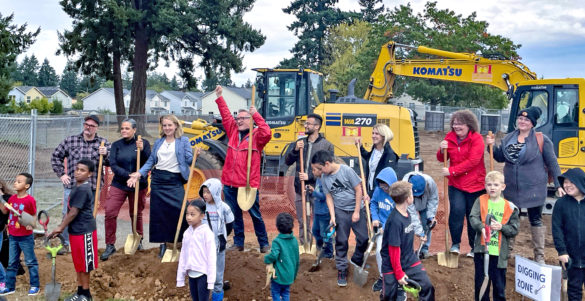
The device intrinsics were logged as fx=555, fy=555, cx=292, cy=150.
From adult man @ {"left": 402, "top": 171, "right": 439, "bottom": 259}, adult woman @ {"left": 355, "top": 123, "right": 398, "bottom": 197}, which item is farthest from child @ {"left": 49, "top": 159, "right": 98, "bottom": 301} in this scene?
adult man @ {"left": 402, "top": 171, "right": 439, "bottom": 259}

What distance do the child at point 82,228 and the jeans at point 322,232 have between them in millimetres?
2695

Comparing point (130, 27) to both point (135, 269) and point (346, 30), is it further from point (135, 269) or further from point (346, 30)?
point (346, 30)

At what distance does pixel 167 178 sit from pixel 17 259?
2.01 meters

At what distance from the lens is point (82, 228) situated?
6094mm

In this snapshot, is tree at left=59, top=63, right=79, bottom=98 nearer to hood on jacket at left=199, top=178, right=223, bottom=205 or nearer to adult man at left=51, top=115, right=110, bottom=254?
adult man at left=51, top=115, right=110, bottom=254

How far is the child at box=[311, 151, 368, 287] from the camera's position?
20.8 ft

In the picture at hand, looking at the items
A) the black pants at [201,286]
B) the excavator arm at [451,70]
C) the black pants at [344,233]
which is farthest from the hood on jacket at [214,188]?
the excavator arm at [451,70]

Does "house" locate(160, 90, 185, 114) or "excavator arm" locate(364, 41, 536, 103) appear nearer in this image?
"excavator arm" locate(364, 41, 536, 103)

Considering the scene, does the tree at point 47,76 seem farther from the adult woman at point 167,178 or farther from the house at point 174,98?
the adult woman at point 167,178

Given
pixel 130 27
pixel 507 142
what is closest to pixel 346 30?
pixel 130 27

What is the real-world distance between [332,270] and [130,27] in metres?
22.8

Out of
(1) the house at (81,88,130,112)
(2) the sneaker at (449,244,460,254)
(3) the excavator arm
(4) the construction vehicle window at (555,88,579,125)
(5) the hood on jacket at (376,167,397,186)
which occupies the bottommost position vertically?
(2) the sneaker at (449,244,460,254)

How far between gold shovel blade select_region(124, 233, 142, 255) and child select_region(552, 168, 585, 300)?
17.1ft

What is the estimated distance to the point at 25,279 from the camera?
705 centimetres
